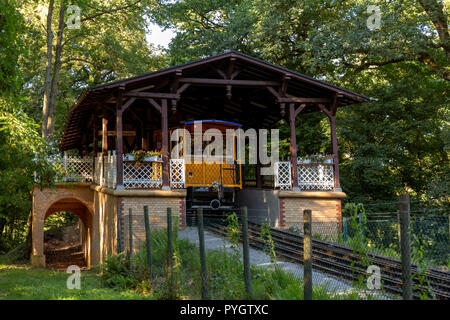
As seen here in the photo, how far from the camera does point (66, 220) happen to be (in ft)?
135

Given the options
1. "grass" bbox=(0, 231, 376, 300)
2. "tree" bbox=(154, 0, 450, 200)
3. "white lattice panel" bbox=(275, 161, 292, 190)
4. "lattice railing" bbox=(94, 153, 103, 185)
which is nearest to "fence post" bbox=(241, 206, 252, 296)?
"grass" bbox=(0, 231, 376, 300)

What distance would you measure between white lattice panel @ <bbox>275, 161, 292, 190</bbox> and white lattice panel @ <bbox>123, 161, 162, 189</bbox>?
408 cm

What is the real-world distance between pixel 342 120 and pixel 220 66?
28.7 feet

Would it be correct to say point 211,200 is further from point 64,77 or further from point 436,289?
point 64,77

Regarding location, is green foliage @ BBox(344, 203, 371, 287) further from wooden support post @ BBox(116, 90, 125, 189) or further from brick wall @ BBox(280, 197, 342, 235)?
wooden support post @ BBox(116, 90, 125, 189)

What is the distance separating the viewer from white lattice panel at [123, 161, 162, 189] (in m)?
15.7

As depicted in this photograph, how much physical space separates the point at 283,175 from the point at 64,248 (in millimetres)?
23150

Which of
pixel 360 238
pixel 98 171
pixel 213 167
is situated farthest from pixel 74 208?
pixel 360 238

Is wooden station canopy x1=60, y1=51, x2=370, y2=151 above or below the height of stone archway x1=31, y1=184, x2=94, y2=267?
above

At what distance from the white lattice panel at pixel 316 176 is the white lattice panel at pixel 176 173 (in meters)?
4.11

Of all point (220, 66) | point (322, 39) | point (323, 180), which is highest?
point (322, 39)

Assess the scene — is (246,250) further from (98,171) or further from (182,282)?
(98,171)
